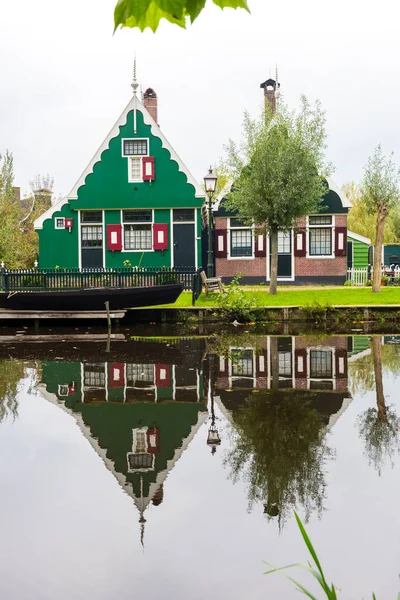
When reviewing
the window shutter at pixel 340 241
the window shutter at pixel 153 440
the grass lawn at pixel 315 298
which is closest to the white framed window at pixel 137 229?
the grass lawn at pixel 315 298

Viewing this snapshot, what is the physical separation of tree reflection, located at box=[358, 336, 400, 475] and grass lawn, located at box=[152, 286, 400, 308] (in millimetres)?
11271

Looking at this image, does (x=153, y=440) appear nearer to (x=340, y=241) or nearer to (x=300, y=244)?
(x=300, y=244)

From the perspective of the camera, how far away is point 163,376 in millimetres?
10133

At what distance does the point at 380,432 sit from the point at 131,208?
74.0 feet

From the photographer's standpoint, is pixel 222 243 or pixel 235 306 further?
pixel 222 243

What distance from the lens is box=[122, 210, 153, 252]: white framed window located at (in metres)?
28.1

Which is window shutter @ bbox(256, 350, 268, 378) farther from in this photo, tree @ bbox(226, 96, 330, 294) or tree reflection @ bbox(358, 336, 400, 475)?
tree @ bbox(226, 96, 330, 294)

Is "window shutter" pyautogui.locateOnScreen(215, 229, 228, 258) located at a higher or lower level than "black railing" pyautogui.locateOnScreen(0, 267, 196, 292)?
higher

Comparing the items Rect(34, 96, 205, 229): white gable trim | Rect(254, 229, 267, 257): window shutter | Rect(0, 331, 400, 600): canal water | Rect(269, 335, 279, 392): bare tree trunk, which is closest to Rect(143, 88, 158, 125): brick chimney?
Rect(34, 96, 205, 229): white gable trim

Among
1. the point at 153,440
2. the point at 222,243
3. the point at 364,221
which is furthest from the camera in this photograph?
the point at 364,221

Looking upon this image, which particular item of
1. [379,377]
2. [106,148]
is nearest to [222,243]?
[106,148]

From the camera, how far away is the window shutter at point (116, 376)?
9383 millimetres

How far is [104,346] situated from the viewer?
1377 centimetres

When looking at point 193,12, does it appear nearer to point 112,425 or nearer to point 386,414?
point 112,425
